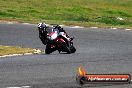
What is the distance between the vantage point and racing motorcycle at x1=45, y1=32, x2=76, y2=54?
19.8 metres

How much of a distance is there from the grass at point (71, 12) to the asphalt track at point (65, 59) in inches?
163

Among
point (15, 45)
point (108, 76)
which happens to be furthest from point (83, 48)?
point (108, 76)

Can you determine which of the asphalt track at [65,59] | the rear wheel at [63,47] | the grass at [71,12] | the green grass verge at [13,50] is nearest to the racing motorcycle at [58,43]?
the rear wheel at [63,47]

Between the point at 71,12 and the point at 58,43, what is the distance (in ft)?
72.0

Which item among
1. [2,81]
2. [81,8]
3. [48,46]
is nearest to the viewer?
[2,81]

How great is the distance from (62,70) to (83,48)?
25.1 ft

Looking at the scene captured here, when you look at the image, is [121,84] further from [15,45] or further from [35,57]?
[15,45]

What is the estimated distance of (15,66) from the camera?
53.1 feet

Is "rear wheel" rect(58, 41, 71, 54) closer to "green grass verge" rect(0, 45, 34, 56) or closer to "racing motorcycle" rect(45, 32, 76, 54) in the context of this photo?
"racing motorcycle" rect(45, 32, 76, 54)

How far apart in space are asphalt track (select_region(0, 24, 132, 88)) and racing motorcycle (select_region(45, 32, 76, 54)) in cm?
27

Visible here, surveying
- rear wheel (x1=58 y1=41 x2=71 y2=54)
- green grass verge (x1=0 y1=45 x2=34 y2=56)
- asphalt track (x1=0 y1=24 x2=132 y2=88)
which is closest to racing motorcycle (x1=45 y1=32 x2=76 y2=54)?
rear wheel (x1=58 y1=41 x2=71 y2=54)

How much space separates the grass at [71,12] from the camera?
34.3 m

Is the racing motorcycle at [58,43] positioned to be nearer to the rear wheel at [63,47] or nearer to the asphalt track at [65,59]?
the rear wheel at [63,47]

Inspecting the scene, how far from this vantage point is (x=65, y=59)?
1831 cm
